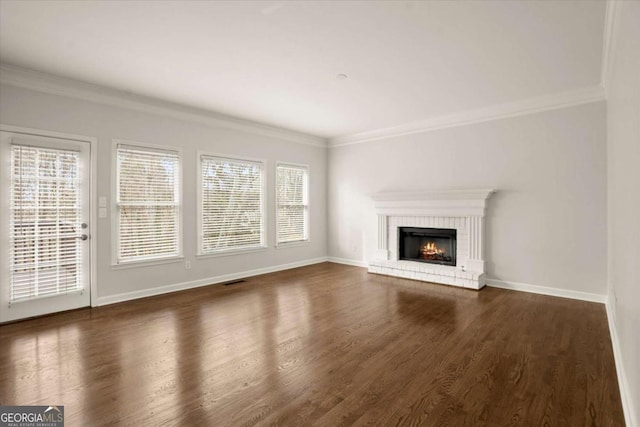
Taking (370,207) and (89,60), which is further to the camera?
(370,207)

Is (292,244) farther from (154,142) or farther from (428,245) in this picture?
(154,142)

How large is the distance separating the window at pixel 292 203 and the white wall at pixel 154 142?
0.18m

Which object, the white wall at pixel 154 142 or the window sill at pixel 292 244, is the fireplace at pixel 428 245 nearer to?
the window sill at pixel 292 244

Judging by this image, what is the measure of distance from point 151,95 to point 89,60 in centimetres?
108

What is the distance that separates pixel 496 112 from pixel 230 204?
14.9 feet

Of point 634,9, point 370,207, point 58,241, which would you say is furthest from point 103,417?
point 370,207

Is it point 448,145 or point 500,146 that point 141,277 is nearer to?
point 448,145

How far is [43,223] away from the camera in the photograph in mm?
3781

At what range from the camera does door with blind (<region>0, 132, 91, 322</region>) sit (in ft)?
11.8

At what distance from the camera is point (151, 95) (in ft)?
14.8

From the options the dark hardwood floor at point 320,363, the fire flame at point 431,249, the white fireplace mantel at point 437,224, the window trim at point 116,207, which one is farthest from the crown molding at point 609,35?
the window trim at point 116,207

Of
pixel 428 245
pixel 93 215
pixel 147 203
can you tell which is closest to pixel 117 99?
pixel 147 203

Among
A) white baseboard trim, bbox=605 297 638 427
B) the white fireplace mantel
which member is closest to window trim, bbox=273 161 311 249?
the white fireplace mantel

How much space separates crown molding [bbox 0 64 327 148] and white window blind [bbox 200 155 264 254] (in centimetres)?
62
